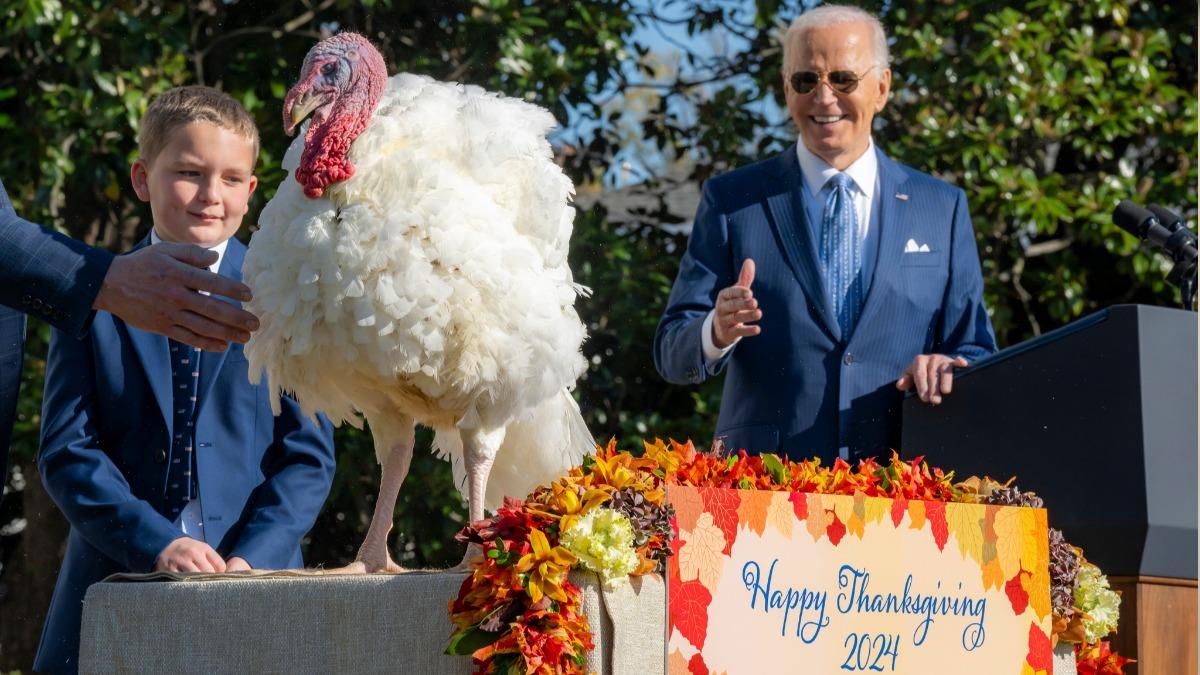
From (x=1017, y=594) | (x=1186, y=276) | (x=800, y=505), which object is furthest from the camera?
(x=1186, y=276)

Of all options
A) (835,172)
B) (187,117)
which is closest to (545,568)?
(187,117)

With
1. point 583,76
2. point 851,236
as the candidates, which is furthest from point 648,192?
point 851,236

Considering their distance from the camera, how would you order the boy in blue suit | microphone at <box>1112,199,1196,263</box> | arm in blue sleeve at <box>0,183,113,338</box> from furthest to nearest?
1. microphone at <box>1112,199,1196,263</box>
2. the boy in blue suit
3. arm in blue sleeve at <box>0,183,113,338</box>

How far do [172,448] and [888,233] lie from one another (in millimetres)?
1813

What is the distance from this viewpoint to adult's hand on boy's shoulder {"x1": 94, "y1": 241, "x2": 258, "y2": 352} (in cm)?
248

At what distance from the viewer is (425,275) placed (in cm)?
242

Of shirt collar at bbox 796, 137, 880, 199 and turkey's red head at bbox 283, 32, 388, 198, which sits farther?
shirt collar at bbox 796, 137, 880, 199

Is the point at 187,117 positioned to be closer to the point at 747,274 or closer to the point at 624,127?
the point at 747,274

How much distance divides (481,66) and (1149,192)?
11.4 feet

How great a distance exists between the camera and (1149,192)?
7.26m

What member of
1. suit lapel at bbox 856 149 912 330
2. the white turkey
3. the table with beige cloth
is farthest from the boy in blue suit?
suit lapel at bbox 856 149 912 330

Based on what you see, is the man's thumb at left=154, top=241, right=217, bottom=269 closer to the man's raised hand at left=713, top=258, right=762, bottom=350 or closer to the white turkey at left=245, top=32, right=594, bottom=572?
the white turkey at left=245, top=32, right=594, bottom=572

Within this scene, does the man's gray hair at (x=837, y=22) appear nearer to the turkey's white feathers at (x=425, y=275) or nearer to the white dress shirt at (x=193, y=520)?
the turkey's white feathers at (x=425, y=275)

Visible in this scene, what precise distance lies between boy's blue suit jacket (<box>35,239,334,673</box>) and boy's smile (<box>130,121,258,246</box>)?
139 mm
